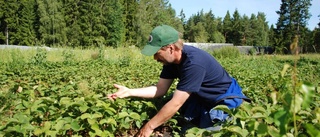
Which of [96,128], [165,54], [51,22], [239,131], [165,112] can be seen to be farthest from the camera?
[51,22]

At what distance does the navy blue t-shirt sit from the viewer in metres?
2.41

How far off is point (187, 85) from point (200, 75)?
0.52ft

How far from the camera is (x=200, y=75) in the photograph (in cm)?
244

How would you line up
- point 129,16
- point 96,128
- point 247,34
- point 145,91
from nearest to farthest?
point 96,128, point 145,91, point 129,16, point 247,34

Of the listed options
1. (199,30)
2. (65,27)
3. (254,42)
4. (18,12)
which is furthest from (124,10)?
(254,42)

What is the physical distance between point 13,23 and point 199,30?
3744 centimetres

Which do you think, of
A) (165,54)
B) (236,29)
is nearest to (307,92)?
(165,54)

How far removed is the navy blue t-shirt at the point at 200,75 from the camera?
7.92 feet

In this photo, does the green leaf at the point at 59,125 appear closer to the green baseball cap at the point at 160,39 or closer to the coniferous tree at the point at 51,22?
the green baseball cap at the point at 160,39

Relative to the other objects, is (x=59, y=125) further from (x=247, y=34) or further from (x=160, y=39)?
(x=247, y=34)

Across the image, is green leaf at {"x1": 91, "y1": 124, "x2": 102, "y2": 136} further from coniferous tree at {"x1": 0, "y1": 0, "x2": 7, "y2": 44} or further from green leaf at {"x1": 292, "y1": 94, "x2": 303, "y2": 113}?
coniferous tree at {"x1": 0, "y1": 0, "x2": 7, "y2": 44}

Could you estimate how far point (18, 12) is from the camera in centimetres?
3453

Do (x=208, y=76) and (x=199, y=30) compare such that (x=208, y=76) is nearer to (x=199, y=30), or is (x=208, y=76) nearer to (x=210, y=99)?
(x=210, y=99)

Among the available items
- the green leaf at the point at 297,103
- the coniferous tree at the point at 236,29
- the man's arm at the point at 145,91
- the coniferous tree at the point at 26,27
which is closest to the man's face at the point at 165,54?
the man's arm at the point at 145,91
